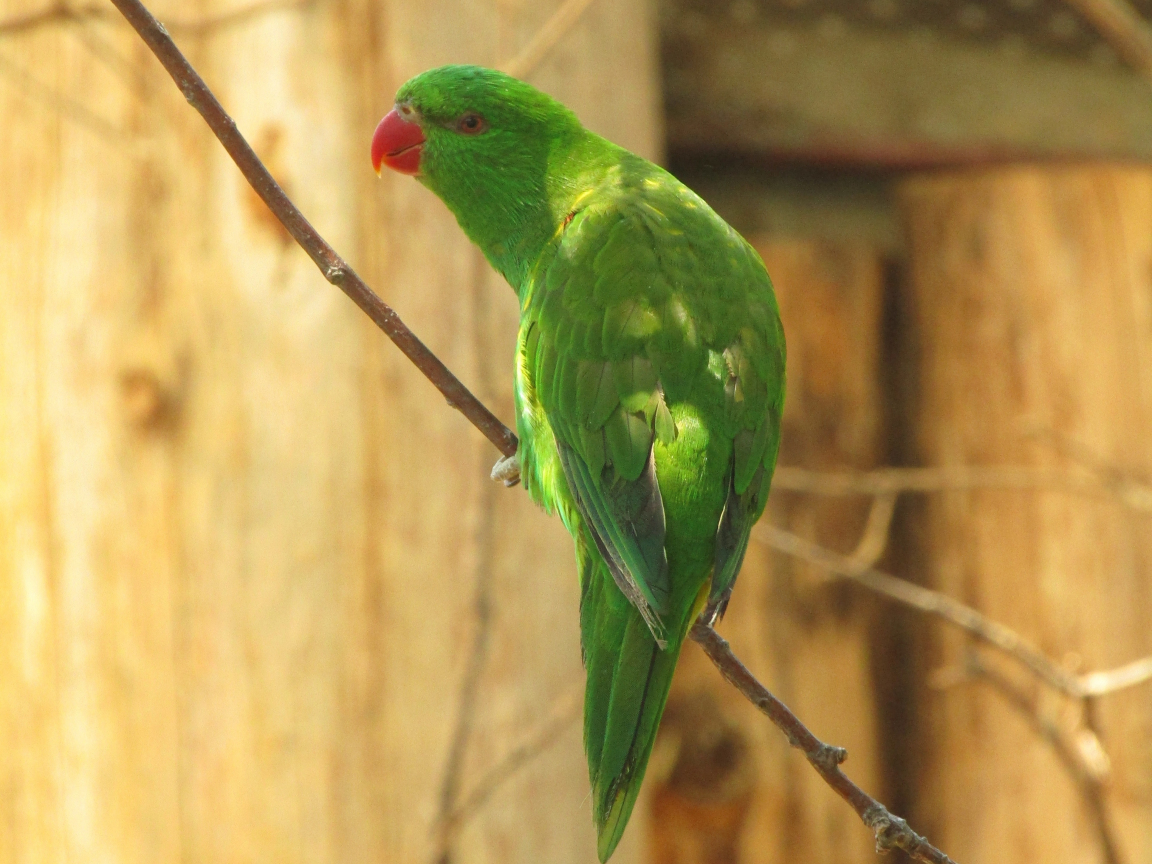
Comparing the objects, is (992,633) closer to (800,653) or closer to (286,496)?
(800,653)

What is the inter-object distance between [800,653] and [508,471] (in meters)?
1.19

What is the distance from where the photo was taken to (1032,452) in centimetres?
309

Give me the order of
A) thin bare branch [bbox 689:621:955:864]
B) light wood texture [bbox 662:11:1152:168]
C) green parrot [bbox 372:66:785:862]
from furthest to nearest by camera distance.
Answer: light wood texture [bbox 662:11:1152:168] < green parrot [bbox 372:66:785:862] < thin bare branch [bbox 689:621:955:864]

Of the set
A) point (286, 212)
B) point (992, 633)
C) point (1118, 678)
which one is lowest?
point (1118, 678)

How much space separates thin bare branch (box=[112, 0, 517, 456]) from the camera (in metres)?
1.46

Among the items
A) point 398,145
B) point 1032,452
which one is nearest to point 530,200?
point 398,145

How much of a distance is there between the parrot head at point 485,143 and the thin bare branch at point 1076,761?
1089 millimetres

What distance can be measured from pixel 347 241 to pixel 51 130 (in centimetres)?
64

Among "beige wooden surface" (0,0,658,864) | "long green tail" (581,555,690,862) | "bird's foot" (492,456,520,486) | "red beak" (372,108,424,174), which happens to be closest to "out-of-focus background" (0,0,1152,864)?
"beige wooden surface" (0,0,658,864)

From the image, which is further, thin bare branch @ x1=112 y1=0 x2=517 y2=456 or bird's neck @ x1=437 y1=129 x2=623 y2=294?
bird's neck @ x1=437 y1=129 x2=623 y2=294

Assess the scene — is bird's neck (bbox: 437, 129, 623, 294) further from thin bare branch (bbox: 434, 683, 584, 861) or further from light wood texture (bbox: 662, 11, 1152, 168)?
light wood texture (bbox: 662, 11, 1152, 168)

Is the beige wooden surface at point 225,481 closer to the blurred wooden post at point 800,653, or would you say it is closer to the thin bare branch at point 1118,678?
the blurred wooden post at point 800,653

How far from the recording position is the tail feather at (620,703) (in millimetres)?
1713

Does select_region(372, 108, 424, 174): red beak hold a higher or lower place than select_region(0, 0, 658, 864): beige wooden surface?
higher
